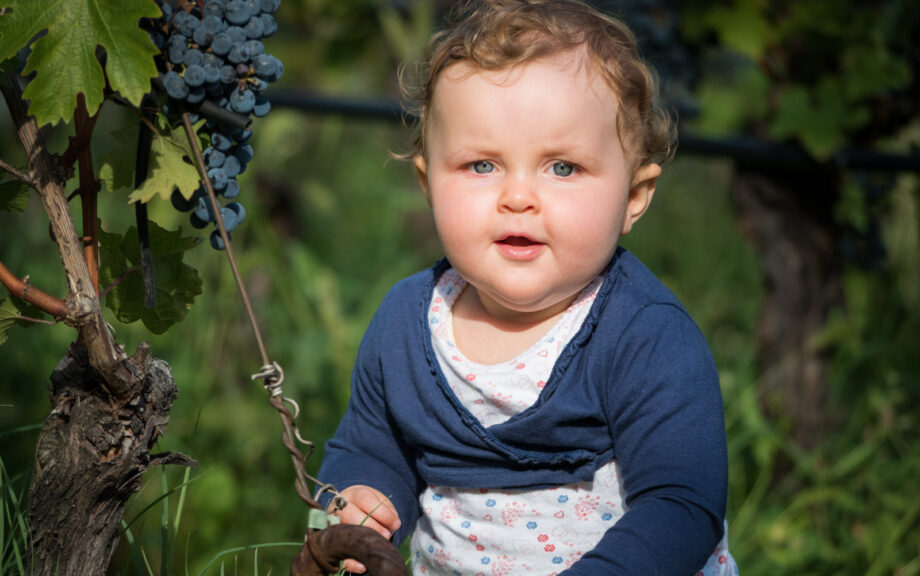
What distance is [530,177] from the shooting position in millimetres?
1444

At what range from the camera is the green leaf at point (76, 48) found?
119 centimetres

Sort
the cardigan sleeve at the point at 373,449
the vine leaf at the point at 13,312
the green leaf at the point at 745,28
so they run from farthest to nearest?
the green leaf at the point at 745,28
the cardigan sleeve at the point at 373,449
the vine leaf at the point at 13,312

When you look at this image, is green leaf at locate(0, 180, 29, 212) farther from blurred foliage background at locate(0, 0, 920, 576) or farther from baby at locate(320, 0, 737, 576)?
blurred foliage background at locate(0, 0, 920, 576)

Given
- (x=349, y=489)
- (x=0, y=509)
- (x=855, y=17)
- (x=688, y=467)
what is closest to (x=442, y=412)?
(x=349, y=489)

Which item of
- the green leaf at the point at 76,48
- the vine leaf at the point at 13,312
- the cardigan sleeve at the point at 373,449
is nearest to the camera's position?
the green leaf at the point at 76,48

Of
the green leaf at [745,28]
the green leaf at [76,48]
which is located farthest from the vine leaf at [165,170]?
the green leaf at [745,28]

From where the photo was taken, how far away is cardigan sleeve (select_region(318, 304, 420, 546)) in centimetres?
163

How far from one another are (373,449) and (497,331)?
30 cm

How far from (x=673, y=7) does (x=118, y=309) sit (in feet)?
7.68

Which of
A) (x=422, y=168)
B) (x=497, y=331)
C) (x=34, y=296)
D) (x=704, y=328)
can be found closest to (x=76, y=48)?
(x=34, y=296)

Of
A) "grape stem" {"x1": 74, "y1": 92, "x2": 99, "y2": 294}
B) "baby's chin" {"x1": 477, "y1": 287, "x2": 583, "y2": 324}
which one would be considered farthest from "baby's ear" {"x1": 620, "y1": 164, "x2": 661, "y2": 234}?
"grape stem" {"x1": 74, "y1": 92, "x2": 99, "y2": 294}

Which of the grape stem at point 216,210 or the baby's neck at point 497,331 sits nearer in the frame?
the grape stem at point 216,210

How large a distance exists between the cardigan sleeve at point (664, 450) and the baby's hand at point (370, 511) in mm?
358

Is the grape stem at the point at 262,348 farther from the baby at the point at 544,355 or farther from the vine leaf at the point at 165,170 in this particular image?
the baby at the point at 544,355
